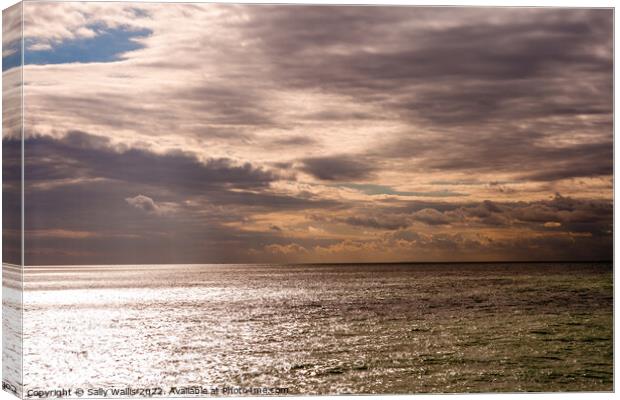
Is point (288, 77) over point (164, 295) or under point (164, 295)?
over

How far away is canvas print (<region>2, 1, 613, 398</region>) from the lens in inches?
557

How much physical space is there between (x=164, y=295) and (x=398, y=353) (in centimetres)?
2772

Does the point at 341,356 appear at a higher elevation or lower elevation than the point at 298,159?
lower

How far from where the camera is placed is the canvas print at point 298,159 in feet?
46.4

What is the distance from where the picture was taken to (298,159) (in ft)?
54.6

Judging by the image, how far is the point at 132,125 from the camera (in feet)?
51.4

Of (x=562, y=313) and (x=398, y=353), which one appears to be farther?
(x=562, y=313)

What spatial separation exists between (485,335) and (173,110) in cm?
827

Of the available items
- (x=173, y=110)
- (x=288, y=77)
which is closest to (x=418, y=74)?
(x=288, y=77)

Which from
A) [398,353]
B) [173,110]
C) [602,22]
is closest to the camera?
[602,22]

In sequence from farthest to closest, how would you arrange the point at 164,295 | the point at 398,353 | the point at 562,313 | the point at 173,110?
the point at 164,295, the point at 562,313, the point at 398,353, the point at 173,110

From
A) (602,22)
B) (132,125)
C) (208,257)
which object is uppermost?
(602,22)

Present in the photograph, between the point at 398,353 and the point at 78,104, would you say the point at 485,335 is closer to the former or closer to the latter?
the point at 398,353

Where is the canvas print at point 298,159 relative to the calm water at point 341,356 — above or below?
above
